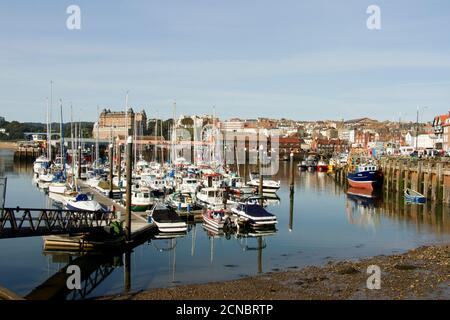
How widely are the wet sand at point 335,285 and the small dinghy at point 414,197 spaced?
30589 mm

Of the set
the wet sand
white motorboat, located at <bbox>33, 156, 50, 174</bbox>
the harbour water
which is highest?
white motorboat, located at <bbox>33, 156, 50, 174</bbox>

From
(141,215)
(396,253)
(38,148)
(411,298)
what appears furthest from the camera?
(38,148)

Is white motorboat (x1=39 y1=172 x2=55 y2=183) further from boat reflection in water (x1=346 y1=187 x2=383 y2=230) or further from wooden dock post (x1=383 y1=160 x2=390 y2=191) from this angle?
wooden dock post (x1=383 y1=160 x2=390 y2=191)

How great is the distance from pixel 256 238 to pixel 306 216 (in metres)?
14.0

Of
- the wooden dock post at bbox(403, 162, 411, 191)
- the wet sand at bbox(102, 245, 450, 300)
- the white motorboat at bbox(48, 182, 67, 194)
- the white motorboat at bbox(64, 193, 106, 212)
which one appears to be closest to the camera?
the wet sand at bbox(102, 245, 450, 300)

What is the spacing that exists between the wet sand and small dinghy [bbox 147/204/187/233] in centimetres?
1167

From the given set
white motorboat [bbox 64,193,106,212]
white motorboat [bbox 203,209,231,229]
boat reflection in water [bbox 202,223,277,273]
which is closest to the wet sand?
boat reflection in water [bbox 202,223,277,273]

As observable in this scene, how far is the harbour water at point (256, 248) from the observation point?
2741 centimetres

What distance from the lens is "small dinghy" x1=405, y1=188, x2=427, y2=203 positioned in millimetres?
58947

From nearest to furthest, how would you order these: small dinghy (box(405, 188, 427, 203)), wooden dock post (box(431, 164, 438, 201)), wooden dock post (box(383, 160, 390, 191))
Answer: wooden dock post (box(431, 164, 438, 201))
small dinghy (box(405, 188, 427, 203))
wooden dock post (box(383, 160, 390, 191))

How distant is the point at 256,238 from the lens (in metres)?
38.1
